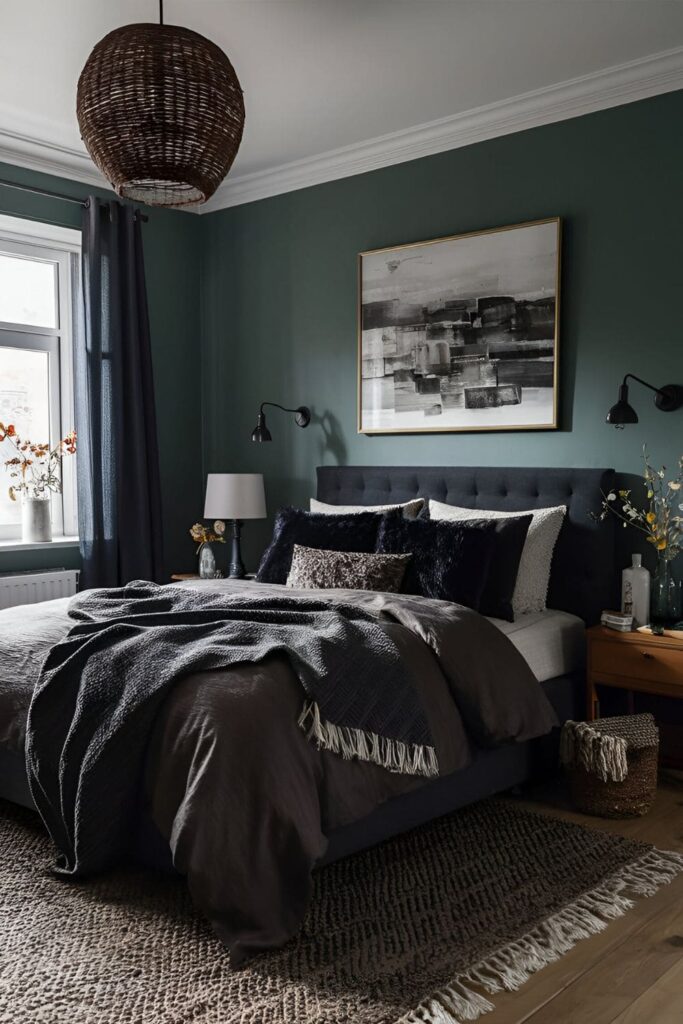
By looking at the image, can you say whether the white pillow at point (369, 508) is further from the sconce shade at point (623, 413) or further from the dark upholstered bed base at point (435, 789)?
the dark upholstered bed base at point (435, 789)

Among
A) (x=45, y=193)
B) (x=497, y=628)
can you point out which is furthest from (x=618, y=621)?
(x=45, y=193)

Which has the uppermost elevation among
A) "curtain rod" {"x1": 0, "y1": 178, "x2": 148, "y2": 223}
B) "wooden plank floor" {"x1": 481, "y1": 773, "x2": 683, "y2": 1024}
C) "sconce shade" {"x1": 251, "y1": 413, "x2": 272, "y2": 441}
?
Answer: "curtain rod" {"x1": 0, "y1": 178, "x2": 148, "y2": 223}

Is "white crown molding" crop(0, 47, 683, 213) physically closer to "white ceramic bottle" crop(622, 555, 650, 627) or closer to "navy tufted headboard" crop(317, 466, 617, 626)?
"navy tufted headboard" crop(317, 466, 617, 626)

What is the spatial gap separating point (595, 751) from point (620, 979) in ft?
3.56

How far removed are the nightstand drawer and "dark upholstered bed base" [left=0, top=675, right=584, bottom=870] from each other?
0.54ft

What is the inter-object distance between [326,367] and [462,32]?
2.00 metres

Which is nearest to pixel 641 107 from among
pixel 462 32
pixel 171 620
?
pixel 462 32

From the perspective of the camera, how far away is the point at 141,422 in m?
5.35

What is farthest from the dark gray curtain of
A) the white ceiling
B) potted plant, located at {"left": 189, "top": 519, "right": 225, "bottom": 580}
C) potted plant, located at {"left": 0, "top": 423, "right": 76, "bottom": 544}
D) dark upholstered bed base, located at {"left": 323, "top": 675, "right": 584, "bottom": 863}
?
dark upholstered bed base, located at {"left": 323, "top": 675, "right": 584, "bottom": 863}

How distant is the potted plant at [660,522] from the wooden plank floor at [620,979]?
1274 mm

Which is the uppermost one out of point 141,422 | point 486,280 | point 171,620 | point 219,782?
point 486,280

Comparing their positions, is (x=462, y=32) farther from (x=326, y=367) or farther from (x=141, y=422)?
(x=141, y=422)

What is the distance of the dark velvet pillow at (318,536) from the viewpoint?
426 centimetres

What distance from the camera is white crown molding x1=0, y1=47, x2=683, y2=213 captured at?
13.2 ft
